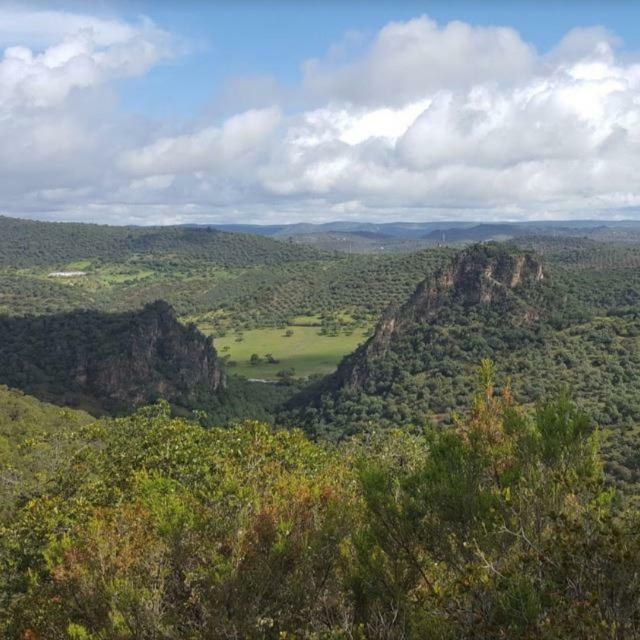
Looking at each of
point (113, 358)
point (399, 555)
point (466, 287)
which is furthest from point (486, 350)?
point (399, 555)

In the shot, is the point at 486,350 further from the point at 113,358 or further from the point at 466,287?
the point at 113,358

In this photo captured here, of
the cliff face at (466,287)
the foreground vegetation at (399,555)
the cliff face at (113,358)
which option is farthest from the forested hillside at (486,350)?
the foreground vegetation at (399,555)

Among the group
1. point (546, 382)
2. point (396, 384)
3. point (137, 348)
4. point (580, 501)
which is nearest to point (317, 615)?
point (580, 501)

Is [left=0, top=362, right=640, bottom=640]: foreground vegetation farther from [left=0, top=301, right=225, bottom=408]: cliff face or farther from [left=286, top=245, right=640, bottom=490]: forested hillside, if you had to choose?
[left=0, top=301, right=225, bottom=408]: cliff face

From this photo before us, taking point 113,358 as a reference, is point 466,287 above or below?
above

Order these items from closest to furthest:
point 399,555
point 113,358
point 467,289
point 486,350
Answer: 1. point 399,555
2. point 486,350
3. point 113,358
4. point 467,289

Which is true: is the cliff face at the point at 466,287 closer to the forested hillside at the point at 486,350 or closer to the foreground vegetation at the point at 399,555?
the forested hillside at the point at 486,350

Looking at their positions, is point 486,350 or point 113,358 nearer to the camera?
point 486,350
